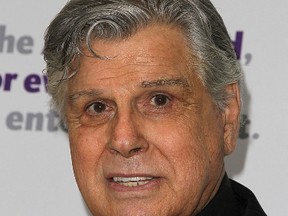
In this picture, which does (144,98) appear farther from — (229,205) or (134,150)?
(229,205)

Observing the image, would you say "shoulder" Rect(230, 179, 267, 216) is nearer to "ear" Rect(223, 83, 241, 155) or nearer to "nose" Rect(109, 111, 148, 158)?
"ear" Rect(223, 83, 241, 155)

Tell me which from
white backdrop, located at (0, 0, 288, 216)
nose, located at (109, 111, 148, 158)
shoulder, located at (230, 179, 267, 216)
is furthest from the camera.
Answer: white backdrop, located at (0, 0, 288, 216)

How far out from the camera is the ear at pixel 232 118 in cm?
176

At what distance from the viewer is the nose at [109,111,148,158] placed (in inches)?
Answer: 62.9

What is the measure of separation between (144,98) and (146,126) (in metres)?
0.06

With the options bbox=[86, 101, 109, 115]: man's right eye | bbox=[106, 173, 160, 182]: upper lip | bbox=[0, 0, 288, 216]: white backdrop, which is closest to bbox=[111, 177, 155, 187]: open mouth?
bbox=[106, 173, 160, 182]: upper lip

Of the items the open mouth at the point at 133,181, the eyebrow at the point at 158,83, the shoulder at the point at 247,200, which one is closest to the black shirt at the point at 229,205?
the shoulder at the point at 247,200

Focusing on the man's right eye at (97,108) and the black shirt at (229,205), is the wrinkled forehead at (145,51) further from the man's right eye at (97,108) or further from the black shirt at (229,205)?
the black shirt at (229,205)

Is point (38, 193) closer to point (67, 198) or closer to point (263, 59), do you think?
point (67, 198)

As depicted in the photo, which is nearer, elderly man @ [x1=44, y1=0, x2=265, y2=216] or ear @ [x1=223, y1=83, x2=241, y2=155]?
elderly man @ [x1=44, y1=0, x2=265, y2=216]

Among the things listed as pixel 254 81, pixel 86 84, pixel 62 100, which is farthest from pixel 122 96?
pixel 254 81

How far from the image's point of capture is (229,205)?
1767 mm

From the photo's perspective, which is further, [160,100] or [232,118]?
[232,118]

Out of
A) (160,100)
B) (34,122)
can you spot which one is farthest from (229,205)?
(34,122)
